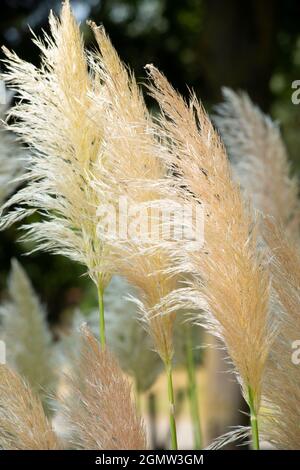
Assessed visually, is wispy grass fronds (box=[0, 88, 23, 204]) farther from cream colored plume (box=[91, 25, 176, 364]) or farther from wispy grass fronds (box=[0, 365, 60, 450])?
wispy grass fronds (box=[0, 365, 60, 450])

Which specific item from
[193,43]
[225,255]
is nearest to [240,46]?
[193,43]

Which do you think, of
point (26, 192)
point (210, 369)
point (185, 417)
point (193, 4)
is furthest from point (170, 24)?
point (26, 192)

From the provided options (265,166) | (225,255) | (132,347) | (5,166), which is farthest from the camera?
(265,166)

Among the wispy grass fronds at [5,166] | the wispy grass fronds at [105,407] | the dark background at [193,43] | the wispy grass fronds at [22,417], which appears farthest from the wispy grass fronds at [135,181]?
the dark background at [193,43]

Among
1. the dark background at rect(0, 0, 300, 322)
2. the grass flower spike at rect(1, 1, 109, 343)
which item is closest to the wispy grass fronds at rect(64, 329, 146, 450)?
the grass flower spike at rect(1, 1, 109, 343)

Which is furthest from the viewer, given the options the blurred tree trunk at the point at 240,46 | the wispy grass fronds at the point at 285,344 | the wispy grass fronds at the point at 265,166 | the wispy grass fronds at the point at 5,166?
the blurred tree trunk at the point at 240,46

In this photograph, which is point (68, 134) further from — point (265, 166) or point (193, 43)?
point (193, 43)

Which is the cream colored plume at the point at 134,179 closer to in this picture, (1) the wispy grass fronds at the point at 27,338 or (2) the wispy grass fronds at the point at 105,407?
(2) the wispy grass fronds at the point at 105,407
